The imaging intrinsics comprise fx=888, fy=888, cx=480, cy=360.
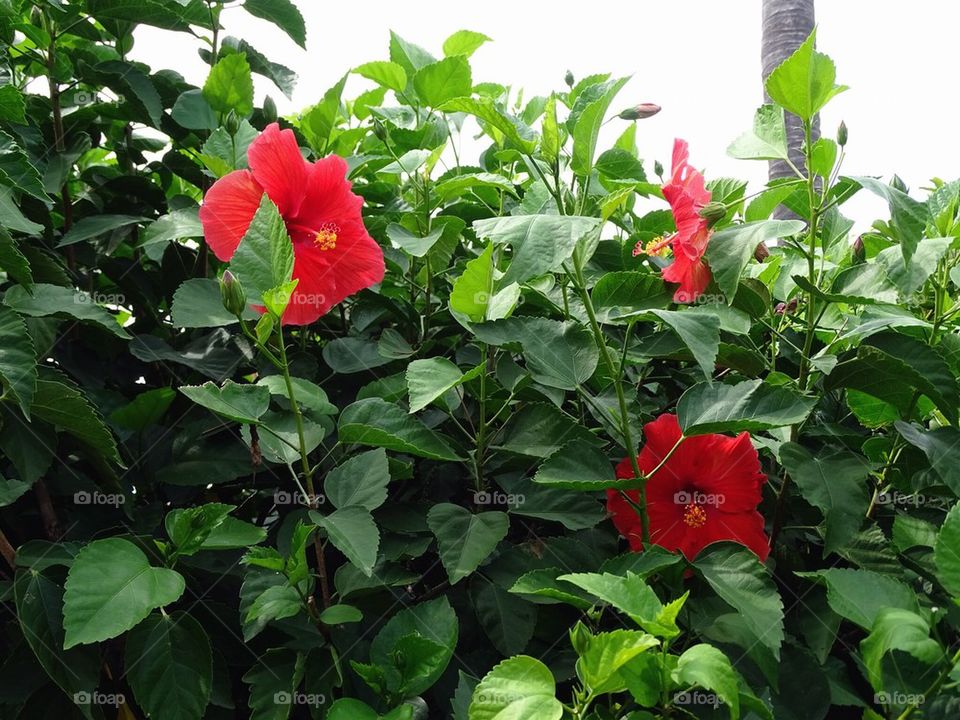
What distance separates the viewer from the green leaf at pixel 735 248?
1031 mm

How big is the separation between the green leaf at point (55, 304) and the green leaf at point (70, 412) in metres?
0.09

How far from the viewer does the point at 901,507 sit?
3.87ft

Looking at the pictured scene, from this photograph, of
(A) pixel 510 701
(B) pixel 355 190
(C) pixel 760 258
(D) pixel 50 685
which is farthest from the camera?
(B) pixel 355 190

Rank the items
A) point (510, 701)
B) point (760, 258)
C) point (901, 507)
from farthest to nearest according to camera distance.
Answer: point (760, 258) < point (901, 507) < point (510, 701)

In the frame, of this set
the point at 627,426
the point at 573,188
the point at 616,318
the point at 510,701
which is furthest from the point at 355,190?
the point at 510,701

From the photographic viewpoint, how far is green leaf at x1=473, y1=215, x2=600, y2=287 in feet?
2.97

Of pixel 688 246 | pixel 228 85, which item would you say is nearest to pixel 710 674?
pixel 688 246

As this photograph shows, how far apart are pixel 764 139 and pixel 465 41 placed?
2.50 ft

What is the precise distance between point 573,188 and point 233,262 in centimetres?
44

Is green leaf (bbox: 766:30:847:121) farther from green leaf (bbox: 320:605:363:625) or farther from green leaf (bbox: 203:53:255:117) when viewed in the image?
green leaf (bbox: 203:53:255:117)

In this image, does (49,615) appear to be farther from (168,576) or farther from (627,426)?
(627,426)

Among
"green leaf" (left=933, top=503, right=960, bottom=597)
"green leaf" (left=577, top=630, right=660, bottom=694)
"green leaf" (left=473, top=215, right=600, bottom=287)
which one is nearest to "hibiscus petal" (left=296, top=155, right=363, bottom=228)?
"green leaf" (left=473, top=215, right=600, bottom=287)

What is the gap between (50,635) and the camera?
102cm

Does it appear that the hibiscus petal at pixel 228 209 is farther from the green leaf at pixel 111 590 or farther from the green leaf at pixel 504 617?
the green leaf at pixel 504 617
